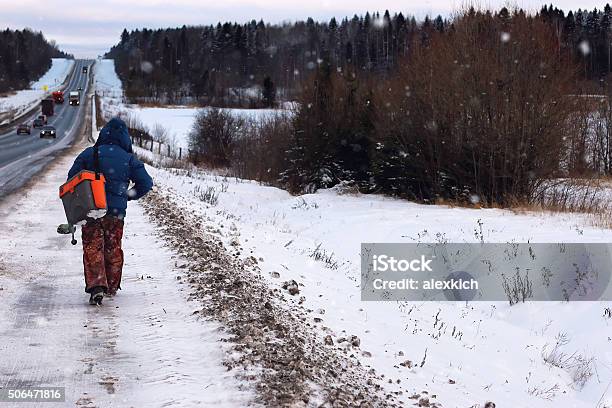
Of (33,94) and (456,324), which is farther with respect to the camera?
(33,94)

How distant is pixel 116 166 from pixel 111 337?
6.43 feet

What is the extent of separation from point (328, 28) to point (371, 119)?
13299cm

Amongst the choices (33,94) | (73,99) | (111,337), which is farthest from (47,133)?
(33,94)

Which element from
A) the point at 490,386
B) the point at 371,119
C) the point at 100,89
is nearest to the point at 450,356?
the point at 490,386

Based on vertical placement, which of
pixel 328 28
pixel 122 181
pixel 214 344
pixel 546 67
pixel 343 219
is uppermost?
pixel 328 28

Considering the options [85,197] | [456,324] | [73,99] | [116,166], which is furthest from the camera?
[73,99]

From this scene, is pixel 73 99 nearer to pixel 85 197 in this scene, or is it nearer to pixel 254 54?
pixel 254 54

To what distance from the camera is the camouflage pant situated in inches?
243

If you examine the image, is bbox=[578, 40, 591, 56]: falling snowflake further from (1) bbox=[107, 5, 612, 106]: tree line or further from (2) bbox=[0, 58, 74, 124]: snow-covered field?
(2) bbox=[0, 58, 74, 124]: snow-covered field

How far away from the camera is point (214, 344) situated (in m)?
5.07

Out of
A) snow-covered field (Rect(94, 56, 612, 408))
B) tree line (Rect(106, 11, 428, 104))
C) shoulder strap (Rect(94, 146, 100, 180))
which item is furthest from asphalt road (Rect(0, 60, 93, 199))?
tree line (Rect(106, 11, 428, 104))

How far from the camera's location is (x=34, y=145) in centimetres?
3978

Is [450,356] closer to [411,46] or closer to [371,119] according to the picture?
[411,46]

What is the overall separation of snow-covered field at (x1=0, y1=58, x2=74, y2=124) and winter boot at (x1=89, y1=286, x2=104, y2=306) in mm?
60452
